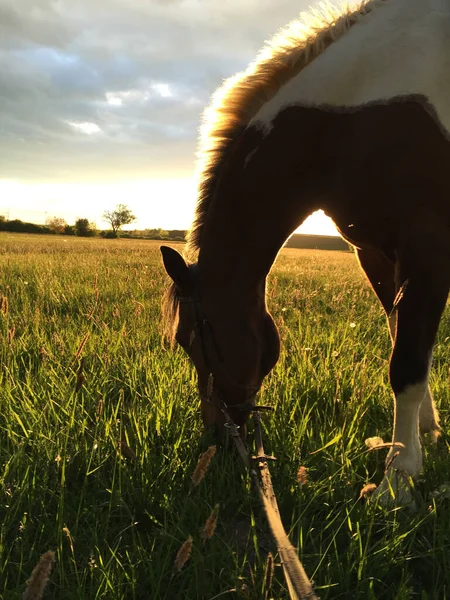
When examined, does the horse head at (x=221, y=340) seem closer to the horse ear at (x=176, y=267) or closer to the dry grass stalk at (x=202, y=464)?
the horse ear at (x=176, y=267)

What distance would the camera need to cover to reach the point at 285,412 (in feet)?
8.32

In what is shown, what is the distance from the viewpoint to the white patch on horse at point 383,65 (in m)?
2.29

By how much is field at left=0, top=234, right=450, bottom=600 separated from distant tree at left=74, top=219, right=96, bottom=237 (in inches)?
3286

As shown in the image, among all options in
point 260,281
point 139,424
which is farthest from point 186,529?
point 260,281

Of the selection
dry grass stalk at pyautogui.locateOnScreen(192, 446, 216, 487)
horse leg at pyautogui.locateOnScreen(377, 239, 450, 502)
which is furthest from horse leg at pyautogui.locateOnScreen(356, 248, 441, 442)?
dry grass stalk at pyautogui.locateOnScreen(192, 446, 216, 487)

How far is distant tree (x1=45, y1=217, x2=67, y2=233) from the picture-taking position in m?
79.1

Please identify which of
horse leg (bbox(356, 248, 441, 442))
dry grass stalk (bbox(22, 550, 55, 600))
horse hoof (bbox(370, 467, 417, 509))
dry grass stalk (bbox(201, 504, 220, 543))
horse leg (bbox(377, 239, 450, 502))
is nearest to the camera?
dry grass stalk (bbox(22, 550, 55, 600))

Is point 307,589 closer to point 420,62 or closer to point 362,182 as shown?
point 362,182

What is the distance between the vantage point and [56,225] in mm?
81188

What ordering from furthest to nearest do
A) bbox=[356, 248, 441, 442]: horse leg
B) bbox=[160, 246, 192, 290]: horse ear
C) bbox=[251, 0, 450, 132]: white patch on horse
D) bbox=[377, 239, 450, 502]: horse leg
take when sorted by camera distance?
bbox=[356, 248, 441, 442]: horse leg → bbox=[160, 246, 192, 290]: horse ear → bbox=[251, 0, 450, 132]: white patch on horse → bbox=[377, 239, 450, 502]: horse leg

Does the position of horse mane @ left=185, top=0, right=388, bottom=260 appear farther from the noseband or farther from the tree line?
the tree line

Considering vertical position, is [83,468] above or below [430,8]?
below

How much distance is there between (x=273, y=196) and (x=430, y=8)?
143 centimetres

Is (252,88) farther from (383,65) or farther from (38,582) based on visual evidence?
(38,582)
